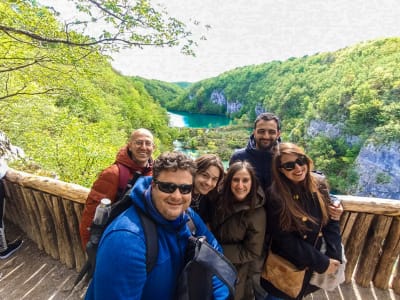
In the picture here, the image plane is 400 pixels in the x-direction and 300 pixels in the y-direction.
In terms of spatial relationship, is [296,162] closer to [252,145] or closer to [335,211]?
[335,211]

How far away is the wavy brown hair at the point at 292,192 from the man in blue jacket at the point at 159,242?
0.80m

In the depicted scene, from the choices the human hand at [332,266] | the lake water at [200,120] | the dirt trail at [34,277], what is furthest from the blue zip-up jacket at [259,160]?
the lake water at [200,120]

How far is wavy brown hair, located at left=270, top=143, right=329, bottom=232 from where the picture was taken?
6.63 ft

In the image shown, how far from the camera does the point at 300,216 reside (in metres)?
2.00

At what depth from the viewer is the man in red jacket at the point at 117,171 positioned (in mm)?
2234

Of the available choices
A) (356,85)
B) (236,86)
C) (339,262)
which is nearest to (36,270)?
(339,262)

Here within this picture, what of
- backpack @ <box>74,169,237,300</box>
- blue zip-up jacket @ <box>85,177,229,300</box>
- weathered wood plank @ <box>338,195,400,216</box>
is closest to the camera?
blue zip-up jacket @ <box>85,177,229,300</box>

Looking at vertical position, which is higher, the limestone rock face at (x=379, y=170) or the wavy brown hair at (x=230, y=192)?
the wavy brown hair at (x=230, y=192)

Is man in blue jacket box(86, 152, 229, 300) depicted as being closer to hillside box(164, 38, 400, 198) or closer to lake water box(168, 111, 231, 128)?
hillside box(164, 38, 400, 198)

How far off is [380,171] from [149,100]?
152 ft

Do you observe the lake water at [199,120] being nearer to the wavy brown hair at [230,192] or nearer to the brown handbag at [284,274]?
the wavy brown hair at [230,192]

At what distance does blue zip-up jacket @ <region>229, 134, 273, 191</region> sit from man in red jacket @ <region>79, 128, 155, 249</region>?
0.97 meters

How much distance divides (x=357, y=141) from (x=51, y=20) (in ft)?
202

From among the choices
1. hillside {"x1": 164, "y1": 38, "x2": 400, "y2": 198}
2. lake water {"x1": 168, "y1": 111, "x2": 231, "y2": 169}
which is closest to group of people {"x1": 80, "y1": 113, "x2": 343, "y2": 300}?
hillside {"x1": 164, "y1": 38, "x2": 400, "y2": 198}
